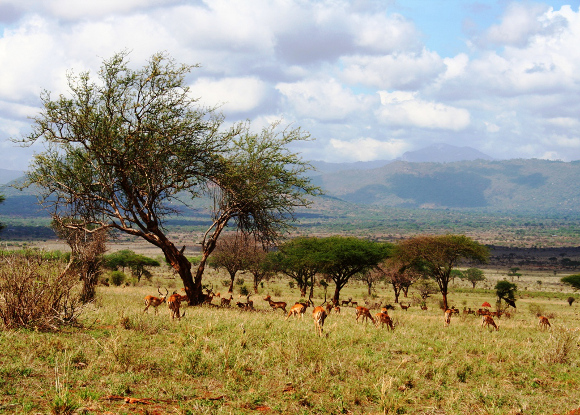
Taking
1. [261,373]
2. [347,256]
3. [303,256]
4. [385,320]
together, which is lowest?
[303,256]

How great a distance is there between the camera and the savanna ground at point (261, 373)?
688 centimetres

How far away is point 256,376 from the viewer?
Result: 324 inches

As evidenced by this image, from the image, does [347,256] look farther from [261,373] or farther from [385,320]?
[261,373]

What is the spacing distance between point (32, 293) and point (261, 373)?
5.40 m

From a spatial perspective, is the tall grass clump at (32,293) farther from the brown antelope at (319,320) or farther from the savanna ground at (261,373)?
the brown antelope at (319,320)

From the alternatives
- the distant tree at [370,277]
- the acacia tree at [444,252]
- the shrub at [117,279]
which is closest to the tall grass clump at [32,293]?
the acacia tree at [444,252]

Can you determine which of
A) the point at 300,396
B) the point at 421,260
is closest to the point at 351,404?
the point at 300,396

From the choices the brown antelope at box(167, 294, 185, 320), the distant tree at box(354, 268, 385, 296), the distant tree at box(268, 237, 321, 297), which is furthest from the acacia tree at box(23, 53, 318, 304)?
the distant tree at box(354, 268, 385, 296)

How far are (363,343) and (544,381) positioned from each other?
159 inches

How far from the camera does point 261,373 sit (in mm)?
8484

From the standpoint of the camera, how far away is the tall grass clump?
982cm

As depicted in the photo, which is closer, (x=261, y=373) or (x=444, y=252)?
(x=261, y=373)

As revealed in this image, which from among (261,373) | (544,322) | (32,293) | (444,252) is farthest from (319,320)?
(444,252)

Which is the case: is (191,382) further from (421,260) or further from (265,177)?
(421,260)
